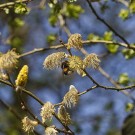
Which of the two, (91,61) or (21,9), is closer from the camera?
(91,61)

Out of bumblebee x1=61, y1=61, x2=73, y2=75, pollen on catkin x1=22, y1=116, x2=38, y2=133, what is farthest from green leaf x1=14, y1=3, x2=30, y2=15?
pollen on catkin x1=22, y1=116, x2=38, y2=133

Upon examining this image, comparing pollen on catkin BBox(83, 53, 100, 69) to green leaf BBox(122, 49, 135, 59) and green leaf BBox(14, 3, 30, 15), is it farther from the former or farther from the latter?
green leaf BBox(122, 49, 135, 59)

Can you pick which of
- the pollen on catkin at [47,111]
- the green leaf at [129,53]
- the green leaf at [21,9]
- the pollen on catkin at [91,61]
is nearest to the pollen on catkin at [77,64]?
the pollen on catkin at [91,61]

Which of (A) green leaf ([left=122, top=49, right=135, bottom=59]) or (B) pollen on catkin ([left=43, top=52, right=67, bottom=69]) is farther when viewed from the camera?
Result: (A) green leaf ([left=122, top=49, right=135, bottom=59])

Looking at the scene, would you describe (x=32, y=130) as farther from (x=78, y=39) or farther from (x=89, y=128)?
(x=89, y=128)

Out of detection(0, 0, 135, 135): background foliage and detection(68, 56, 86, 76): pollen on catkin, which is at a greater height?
detection(0, 0, 135, 135): background foliage

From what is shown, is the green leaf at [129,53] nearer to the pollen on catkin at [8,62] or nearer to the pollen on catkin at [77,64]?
the pollen on catkin at [77,64]

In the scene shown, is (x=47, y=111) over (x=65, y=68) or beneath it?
beneath

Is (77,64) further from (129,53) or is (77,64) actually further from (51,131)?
(129,53)

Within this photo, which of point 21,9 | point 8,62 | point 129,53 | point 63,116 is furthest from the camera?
point 129,53

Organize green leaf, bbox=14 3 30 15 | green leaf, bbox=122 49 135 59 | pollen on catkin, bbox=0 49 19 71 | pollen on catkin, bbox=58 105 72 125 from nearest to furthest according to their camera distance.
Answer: pollen on catkin, bbox=0 49 19 71 < pollen on catkin, bbox=58 105 72 125 < green leaf, bbox=14 3 30 15 < green leaf, bbox=122 49 135 59

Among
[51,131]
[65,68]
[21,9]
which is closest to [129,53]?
[21,9]

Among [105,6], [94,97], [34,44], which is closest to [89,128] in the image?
[94,97]

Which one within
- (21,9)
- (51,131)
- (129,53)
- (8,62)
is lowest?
(51,131)
